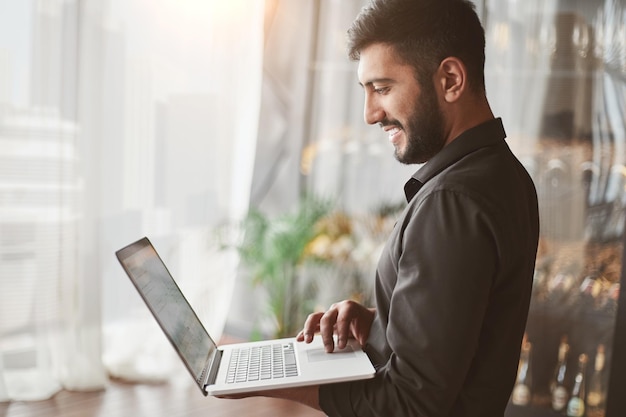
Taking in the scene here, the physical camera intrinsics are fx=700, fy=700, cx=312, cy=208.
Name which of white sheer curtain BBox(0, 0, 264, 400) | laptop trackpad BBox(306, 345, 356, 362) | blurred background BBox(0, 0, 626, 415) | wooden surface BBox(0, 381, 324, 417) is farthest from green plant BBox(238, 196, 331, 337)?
laptop trackpad BBox(306, 345, 356, 362)

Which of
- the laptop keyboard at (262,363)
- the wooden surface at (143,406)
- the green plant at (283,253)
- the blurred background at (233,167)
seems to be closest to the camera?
the laptop keyboard at (262,363)

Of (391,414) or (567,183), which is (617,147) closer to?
(567,183)

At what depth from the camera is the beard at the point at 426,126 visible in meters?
1.32

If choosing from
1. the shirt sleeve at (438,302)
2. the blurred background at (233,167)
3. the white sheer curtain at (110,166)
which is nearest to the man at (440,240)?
the shirt sleeve at (438,302)

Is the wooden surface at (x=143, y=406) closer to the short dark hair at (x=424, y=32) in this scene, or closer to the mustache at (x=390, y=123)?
the mustache at (x=390, y=123)

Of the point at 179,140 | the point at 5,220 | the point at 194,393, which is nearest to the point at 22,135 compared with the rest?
the point at 5,220

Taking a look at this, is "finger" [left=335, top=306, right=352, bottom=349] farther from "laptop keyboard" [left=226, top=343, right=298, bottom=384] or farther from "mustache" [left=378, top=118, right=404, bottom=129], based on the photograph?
"mustache" [left=378, top=118, right=404, bottom=129]

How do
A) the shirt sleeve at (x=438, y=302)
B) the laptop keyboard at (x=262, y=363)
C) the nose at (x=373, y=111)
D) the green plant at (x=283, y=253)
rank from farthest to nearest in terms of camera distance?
the green plant at (x=283, y=253), the nose at (x=373, y=111), the laptop keyboard at (x=262, y=363), the shirt sleeve at (x=438, y=302)

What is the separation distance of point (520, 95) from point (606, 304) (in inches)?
39.1

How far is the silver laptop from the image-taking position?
121 centimetres

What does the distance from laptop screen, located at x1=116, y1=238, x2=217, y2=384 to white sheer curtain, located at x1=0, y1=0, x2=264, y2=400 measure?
6.48ft

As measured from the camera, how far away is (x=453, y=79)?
1.32m

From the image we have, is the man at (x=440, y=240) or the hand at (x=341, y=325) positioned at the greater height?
the man at (x=440, y=240)

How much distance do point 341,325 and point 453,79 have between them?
1.76 feet
